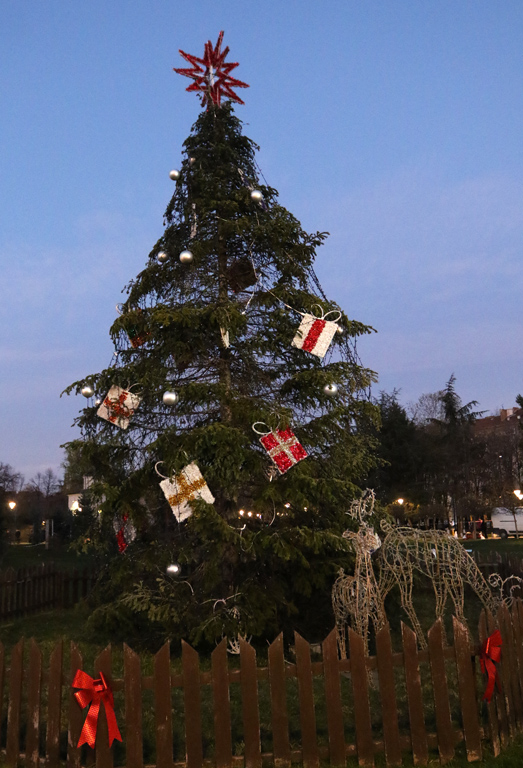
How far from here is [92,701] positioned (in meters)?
4.51

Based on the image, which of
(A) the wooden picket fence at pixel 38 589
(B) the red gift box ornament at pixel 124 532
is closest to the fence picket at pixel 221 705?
(B) the red gift box ornament at pixel 124 532

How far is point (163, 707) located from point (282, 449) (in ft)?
12.1

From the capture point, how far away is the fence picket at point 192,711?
456cm

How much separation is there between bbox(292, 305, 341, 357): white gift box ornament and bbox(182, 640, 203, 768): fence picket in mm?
4474

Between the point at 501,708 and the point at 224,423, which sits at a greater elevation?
the point at 224,423

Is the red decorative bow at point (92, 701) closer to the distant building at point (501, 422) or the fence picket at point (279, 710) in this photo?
the fence picket at point (279, 710)

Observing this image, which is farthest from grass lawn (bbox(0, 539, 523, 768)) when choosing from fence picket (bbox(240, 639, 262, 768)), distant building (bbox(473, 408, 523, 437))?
distant building (bbox(473, 408, 523, 437))

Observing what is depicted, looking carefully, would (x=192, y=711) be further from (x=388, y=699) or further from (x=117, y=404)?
(x=117, y=404)

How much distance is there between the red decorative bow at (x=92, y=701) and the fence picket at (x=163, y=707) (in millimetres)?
328

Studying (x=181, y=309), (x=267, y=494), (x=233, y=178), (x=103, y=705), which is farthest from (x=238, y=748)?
(x=233, y=178)

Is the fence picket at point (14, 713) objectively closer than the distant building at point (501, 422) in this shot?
Yes

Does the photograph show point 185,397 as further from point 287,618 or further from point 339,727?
point 339,727

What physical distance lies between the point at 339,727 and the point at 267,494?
3.12 meters

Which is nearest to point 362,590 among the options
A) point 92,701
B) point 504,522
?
point 92,701
